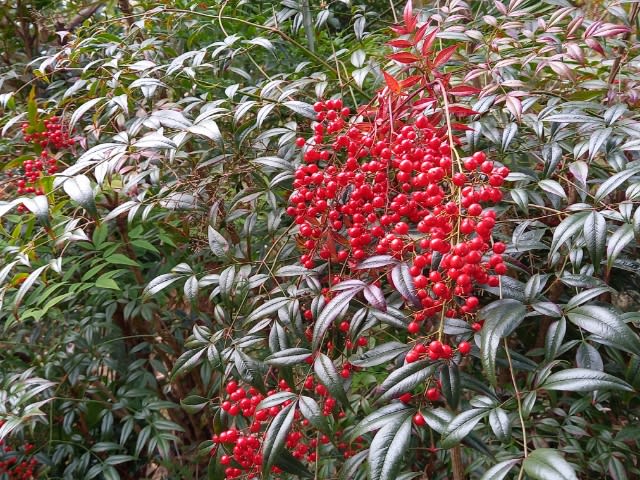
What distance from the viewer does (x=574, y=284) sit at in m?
0.92

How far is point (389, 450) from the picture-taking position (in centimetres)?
73

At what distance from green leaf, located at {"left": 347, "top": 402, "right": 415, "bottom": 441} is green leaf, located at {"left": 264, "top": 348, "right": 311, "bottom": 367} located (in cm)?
16

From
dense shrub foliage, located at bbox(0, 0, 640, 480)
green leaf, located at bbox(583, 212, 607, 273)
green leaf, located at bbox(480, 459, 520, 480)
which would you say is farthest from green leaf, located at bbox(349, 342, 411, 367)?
green leaf, located at bbox(583, 212, 607, 273)

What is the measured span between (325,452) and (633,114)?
3.61 feet

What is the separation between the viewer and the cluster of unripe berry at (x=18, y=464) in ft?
5.90

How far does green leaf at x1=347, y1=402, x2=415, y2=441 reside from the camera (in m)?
0.77

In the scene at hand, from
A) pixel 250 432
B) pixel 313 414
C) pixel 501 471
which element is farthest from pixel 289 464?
pixel 501 471

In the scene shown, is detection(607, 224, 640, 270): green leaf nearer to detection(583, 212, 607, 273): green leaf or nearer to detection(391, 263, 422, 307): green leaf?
detection(583, 212, 607, 273): green leaf

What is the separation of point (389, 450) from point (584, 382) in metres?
0.27

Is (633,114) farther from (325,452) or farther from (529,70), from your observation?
(325,452)

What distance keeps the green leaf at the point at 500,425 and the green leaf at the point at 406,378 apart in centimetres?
12

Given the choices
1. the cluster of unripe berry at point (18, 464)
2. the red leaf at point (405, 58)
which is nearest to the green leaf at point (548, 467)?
the red leaf at point (405, 58)

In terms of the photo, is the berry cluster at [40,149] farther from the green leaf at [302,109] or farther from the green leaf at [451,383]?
the green leaf at [451,383]

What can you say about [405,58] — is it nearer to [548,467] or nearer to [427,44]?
[427,44]
